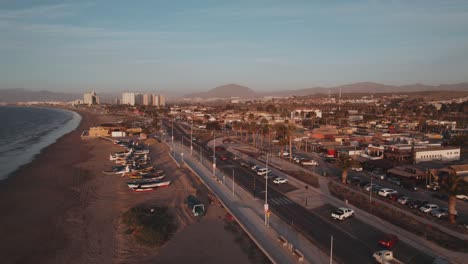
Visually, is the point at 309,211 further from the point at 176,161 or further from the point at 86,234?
the point at 176,161

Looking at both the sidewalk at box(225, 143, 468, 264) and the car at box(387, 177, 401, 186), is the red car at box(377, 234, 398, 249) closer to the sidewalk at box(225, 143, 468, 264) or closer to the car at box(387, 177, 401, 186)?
the sidewalk at box(225, 143, 468, 264)

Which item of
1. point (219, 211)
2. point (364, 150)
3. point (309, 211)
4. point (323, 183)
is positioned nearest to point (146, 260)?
point (219, 211)

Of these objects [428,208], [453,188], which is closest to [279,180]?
[428,208]

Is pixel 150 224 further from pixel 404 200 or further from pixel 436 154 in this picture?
pixel 436 154

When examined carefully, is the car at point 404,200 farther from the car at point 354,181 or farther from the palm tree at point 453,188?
the car at point 354,181

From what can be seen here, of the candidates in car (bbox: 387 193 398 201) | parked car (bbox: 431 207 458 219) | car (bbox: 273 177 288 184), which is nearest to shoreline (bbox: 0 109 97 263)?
car (bbox: 273 177 288 184)
